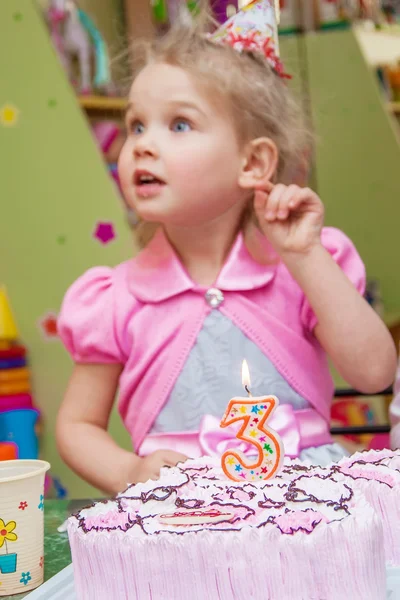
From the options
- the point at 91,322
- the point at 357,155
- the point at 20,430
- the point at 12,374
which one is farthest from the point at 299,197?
the point at 357,155

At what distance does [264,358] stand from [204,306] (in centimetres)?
12

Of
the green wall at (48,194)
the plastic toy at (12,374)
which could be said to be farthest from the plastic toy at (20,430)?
the green wall at (48,194)

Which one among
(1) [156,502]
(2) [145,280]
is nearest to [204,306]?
(2) [145,280]

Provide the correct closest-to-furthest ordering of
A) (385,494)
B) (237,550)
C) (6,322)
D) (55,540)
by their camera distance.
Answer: (237,550) < (385,494) < (55,540) < (6,322)

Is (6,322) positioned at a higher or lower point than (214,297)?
lower

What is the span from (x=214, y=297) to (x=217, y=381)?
12 cm

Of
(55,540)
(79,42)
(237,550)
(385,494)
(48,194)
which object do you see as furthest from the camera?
(79,42)

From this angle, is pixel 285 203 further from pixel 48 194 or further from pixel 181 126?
pixel 48 194

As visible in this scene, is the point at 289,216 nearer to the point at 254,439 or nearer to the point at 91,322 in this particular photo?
the point at 91,322

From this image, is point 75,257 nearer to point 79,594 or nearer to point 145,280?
point 145,280

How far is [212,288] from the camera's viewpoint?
126 cm

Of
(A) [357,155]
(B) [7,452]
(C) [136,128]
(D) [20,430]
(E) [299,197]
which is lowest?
(D) [20,430]

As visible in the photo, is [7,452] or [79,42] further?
[79,42]

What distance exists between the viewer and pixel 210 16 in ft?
4.38
